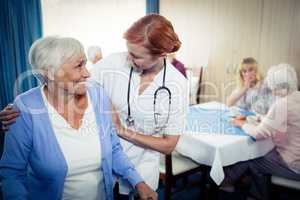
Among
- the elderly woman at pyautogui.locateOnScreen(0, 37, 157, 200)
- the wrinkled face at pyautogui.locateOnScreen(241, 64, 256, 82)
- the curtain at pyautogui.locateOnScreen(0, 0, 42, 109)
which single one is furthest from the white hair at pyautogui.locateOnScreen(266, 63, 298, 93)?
the curtain at pyautogui.locateOnScreen(0, 0, 42, 109)


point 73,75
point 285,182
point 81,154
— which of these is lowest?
point 285,182

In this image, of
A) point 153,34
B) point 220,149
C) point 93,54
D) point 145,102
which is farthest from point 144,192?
point 93,54

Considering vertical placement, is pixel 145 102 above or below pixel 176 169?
above

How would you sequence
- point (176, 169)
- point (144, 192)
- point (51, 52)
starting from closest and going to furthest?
point (51, 52) → point (144, 192) → point (176, 169)

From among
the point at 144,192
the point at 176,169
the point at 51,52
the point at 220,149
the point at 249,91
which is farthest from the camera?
the point at 249,91

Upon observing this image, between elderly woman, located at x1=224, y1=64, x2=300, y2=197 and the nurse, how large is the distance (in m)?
0.94

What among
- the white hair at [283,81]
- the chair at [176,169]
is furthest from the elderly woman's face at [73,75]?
the white hair at [283,81]

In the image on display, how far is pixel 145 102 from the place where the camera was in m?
1.31

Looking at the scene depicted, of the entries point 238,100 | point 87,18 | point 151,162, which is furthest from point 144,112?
point 87,18

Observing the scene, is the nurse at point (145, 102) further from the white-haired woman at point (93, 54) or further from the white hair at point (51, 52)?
the white-haired woman at point (93, 54)

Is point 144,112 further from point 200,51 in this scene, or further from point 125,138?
point 200,51

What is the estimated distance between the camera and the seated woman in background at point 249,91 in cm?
270

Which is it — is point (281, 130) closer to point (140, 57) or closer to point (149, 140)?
point (149, 140)

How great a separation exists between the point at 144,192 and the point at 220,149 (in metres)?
0.85
